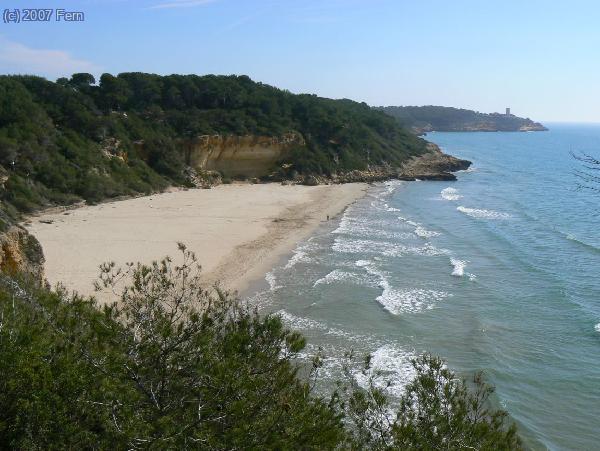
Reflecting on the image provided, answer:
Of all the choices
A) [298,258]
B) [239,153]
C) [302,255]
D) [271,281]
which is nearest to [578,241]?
[302,255]

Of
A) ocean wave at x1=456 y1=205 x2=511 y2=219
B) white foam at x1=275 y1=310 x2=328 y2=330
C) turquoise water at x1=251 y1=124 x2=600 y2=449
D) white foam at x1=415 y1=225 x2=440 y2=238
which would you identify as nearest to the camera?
turquoise water at x1=251 y1=124 x2=600 y2=449

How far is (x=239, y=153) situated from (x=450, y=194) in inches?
765

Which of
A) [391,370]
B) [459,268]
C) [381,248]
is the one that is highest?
[381,248]

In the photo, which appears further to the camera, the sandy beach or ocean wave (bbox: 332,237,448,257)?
ocean wave (bbox: 332,237,448,257)

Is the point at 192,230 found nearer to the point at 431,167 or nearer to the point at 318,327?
the point at 318,327

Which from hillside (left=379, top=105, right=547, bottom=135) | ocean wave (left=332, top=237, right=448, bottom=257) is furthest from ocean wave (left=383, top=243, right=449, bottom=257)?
hillside (left=379, top=105, right=547, bottom=135)

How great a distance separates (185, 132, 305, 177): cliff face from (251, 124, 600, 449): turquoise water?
539 inches

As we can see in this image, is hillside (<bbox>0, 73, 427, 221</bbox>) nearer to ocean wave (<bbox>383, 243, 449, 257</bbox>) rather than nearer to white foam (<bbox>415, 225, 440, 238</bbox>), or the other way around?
white foam (<bbox>415, 225, 440, 238</bbox>)

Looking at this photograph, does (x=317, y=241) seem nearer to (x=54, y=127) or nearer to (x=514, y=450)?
Answer: (x=54, y=127)

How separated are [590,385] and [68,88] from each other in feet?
142

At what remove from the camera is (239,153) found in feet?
172

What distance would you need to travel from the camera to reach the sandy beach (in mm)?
24719

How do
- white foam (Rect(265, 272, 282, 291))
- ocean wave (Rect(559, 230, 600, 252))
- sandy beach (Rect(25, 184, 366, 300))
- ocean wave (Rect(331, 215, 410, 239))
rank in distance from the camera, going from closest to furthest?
white foam (Rect(265, 272, 282, 291)) → sandy beach (Rect(25, 184, 366, 300)) → ocean wave (Rect(559, 230, 600, 252)) → ocean wave (Rect(331, 215, 410, 239))

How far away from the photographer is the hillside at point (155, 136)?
Result: 36.7m
